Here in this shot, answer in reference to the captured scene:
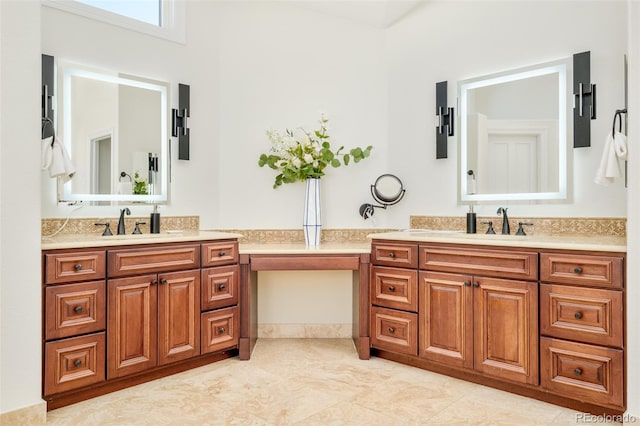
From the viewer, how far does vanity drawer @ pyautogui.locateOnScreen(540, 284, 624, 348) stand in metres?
2.13

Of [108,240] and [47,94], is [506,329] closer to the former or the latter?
[108,240]

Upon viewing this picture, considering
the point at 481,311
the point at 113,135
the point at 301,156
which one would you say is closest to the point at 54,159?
the point at 113,135

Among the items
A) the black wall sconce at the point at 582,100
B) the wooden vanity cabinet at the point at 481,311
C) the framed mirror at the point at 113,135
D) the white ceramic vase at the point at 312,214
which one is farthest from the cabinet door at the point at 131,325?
the black wall sconce at the point at 582,100

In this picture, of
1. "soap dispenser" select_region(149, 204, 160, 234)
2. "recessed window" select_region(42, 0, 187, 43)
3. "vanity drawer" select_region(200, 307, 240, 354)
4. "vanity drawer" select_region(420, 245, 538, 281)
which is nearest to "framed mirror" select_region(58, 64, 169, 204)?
"soap dispenser" select_region(149, 204, 160, 234)

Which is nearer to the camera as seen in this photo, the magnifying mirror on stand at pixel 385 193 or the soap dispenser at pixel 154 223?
the soap dispenser at pixel 154 223

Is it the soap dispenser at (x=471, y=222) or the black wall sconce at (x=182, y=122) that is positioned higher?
the black wall sconce at (x=182, y=122)

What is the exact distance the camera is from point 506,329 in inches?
97.0

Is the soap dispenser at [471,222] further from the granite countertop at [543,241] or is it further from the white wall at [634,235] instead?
the white wall at [634,235]

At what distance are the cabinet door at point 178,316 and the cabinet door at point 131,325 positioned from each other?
0.14ft

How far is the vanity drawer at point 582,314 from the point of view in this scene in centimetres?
213

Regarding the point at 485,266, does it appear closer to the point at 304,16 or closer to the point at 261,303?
the point at 261,303
